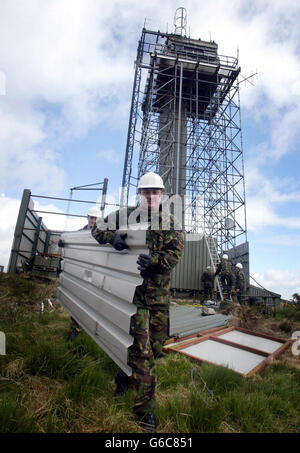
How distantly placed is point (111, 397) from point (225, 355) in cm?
191

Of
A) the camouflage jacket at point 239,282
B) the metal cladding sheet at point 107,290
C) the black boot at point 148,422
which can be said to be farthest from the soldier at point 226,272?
the black boot at point 148,422

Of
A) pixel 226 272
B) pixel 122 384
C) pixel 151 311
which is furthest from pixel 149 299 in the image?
pixel 226 272

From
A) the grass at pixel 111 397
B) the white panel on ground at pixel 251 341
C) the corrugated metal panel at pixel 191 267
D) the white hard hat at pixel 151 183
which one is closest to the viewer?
the grass at pixel 111 397

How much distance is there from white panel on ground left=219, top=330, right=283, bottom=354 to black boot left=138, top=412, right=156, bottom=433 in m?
2.55

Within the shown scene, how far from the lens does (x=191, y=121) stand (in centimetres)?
1827

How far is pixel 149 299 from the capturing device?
189 centimetres

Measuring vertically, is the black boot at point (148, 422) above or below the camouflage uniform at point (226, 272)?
below

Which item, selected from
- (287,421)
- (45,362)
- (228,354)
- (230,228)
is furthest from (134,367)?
(230,228)

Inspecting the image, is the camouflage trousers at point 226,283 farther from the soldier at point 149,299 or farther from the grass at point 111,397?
the soldier at point 149,299

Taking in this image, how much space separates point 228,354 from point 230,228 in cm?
1233

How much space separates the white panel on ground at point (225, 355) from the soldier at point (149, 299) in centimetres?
128

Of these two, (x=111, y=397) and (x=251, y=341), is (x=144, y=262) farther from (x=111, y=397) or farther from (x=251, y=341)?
(x=251, y=341)

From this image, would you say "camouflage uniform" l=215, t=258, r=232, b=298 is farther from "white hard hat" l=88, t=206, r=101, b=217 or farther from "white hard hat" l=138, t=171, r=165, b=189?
"white hard hat" l=138, t=171, r=165, b=189

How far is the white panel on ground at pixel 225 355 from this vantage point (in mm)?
2765
